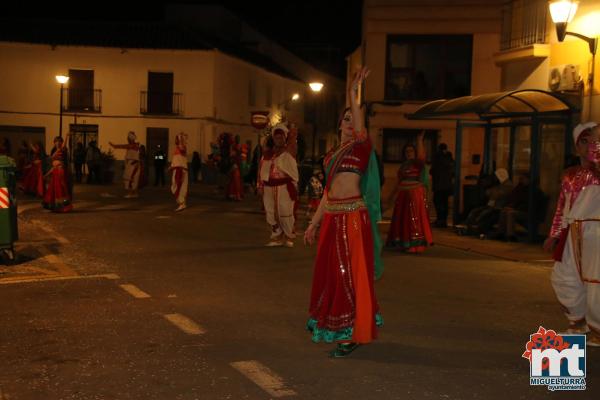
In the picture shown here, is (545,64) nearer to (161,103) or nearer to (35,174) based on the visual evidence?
(35,174)

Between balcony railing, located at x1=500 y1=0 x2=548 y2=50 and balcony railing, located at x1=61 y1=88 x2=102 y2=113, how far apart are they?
31.3 meters

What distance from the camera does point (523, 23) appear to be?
57.7ft

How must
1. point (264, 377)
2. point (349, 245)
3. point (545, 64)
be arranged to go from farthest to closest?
point (545, 64), point (349, 245), point (264, 377)

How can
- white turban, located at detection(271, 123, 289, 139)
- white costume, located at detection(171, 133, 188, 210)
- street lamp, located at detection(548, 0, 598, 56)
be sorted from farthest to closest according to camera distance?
white costume, located at detection(171, 133, 188, 210) → white turban, located at detection(271, 123, 289, 139) → street lamp, located at detection(548, 0, 598, 56)

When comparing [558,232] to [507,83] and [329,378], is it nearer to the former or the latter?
[329,378]

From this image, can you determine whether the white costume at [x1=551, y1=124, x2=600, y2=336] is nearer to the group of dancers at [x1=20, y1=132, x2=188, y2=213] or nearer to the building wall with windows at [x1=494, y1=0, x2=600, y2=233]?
the building wall with windows at [x1=494, y1=0, x2=600, y2=233]

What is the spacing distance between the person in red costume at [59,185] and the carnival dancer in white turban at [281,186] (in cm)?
712

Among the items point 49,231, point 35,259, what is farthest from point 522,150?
point 35,259

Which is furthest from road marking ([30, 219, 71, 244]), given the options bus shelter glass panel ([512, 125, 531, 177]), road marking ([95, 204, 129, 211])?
bus shelter glass panel ([512, 125, 531, 177])

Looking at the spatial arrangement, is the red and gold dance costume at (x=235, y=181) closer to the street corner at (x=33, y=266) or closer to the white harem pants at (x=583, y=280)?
the street corner at (x=33, y=266)

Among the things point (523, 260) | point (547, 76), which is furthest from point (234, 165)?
point (523, 260)

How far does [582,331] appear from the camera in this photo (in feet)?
24.5

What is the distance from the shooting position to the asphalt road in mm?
5777

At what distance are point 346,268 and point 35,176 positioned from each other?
1951 centimetres
